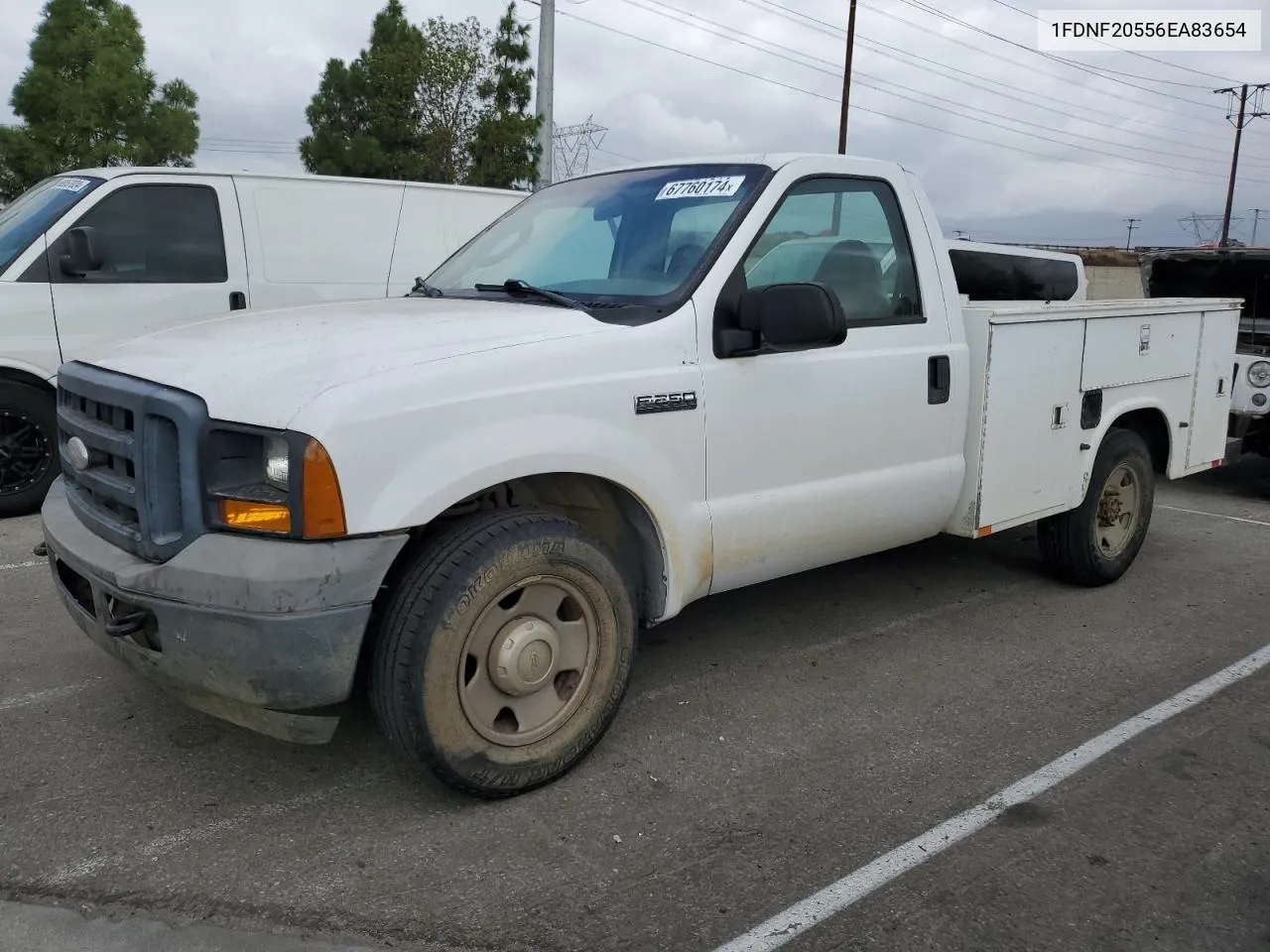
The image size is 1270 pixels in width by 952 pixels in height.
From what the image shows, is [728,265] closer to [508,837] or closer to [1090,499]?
[508,837]

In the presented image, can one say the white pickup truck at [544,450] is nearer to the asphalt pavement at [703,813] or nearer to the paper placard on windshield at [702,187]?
the paper placard on windshield at [702,187]

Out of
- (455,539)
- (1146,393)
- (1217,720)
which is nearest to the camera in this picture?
(455,539)

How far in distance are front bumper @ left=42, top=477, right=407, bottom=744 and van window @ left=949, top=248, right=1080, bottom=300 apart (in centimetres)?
417

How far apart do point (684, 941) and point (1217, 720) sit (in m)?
2.45

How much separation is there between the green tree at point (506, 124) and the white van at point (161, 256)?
1467 cm

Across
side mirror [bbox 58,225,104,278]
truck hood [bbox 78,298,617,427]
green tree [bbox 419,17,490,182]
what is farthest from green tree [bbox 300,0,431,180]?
truck hood [bbox 78,298,617,427]

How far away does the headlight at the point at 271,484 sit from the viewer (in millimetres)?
2639

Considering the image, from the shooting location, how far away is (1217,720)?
3.86m

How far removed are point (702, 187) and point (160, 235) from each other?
4739 millimetres

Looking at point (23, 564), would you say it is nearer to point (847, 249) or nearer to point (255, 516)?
point (255, 516)

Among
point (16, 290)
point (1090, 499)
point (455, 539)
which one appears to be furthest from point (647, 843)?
point (16, 290)

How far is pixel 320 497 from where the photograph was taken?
265 cm

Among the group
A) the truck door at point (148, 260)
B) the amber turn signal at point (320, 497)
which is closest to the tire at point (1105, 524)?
the amber turn signal at point (320, 497)

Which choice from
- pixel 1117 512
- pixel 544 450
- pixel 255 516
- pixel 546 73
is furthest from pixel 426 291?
pixel 546 73
